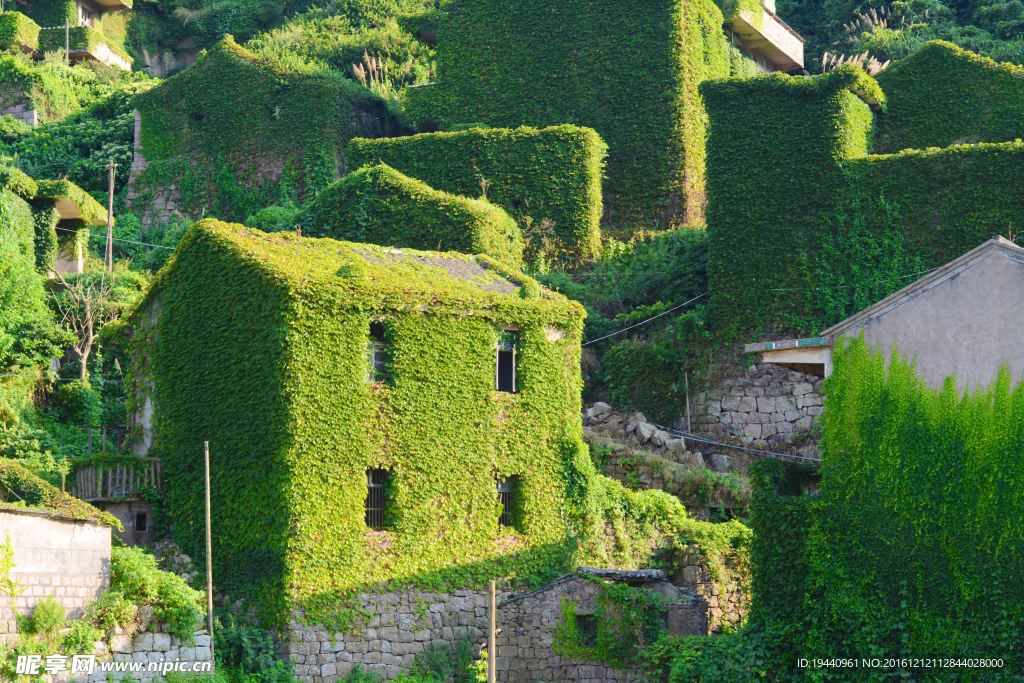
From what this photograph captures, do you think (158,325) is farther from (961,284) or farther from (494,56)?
(494,56)

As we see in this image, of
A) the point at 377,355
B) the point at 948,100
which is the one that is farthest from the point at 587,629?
the point at 948,100

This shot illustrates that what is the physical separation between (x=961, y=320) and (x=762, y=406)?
34.6 feet

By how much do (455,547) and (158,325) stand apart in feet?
26.2

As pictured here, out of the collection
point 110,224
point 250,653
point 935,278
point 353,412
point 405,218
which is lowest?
point 250,653

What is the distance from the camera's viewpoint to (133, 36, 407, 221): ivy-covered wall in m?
41.1

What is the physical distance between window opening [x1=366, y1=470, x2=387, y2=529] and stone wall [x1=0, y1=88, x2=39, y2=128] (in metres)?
27.9

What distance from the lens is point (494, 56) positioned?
4212 cm

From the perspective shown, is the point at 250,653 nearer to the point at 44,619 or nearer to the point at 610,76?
the point at 44,619

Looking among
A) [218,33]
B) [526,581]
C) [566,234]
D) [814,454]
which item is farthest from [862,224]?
[218,33]

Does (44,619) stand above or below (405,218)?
below

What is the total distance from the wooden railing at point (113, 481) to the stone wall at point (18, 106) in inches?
957

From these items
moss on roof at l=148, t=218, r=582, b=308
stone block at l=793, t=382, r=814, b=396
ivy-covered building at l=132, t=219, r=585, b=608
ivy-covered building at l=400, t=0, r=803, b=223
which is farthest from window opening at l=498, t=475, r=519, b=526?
ivy-covered building at l=400, t=0, r=803, b=223

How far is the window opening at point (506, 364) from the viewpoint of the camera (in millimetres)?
25625

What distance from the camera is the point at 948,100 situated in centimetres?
3609
